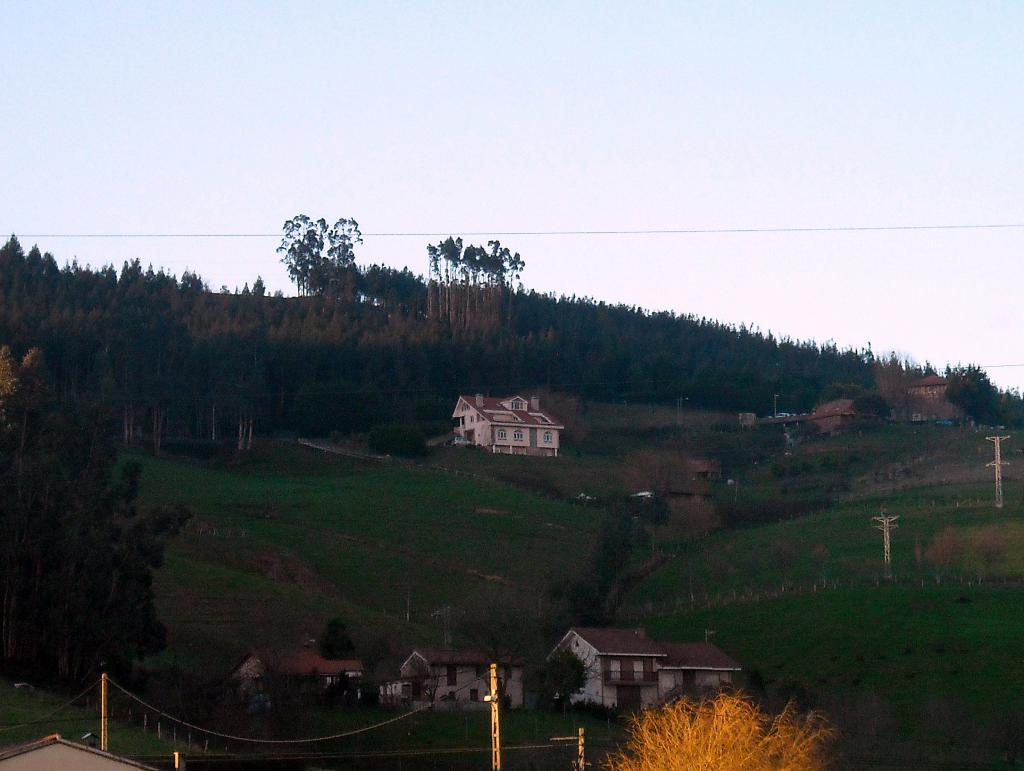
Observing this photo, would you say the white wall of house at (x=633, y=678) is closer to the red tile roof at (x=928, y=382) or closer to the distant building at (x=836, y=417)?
the distant building at (x=836, y=417)

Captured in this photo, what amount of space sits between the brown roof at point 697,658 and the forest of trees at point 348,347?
44119 mm

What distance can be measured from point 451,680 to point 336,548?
20.0 meters

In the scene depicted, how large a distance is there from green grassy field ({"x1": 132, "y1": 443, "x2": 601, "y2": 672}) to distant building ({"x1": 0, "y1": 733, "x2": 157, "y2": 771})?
19.1 m

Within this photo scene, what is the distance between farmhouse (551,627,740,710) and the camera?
163 ft

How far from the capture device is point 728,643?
5488cm

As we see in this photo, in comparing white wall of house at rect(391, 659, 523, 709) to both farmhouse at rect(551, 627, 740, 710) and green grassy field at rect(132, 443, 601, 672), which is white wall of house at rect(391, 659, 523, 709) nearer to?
farmhouse at rect(551, 627, 740, 710)

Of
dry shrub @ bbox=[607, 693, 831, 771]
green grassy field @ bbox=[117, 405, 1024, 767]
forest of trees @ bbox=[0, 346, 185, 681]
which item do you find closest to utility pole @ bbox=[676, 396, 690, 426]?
green grassy field @ bbox=[117, 405, 1024, 767]

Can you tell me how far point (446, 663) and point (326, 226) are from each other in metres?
106

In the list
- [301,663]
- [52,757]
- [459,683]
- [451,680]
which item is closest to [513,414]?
[459,683]

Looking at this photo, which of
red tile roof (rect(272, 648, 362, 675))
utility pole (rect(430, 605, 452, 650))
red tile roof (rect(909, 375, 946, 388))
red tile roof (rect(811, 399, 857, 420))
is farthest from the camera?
red tile roof (rect(909, 375, 946, 388))

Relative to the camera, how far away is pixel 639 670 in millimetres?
50375

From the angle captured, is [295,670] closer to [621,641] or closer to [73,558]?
[73,558]

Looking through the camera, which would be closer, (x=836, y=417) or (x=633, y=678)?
(x=633, y=678)

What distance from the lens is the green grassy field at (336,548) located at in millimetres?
51250
